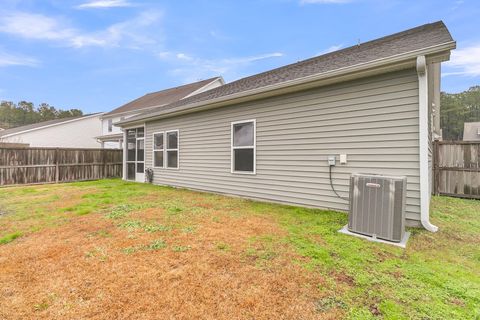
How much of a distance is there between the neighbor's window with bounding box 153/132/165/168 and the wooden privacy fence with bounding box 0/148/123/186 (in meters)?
4.26

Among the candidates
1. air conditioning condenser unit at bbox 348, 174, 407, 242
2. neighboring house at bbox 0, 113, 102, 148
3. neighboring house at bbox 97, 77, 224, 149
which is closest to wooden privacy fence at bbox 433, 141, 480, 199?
air conditioning condenser unit at bbox 348, 174, 407, 242

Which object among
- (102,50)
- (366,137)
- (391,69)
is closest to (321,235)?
(366,137)

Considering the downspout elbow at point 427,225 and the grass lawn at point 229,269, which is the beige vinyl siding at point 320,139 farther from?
the grass lawn at point 229,269

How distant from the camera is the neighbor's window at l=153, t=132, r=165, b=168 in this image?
30.0ft

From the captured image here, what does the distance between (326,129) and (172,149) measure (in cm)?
569

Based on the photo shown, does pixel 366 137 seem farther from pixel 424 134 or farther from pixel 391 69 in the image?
pixel 391 69

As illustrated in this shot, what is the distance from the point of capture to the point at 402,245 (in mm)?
3059

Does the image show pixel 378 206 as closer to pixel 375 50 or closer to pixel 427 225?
pixel 427 225

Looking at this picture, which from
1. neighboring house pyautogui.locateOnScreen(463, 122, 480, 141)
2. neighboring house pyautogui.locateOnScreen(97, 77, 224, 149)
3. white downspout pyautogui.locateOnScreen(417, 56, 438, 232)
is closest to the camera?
white downspout pyautogui.locateOnScreen(417, 56, 438, 232)

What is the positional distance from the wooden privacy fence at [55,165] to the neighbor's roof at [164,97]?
23.8 ft

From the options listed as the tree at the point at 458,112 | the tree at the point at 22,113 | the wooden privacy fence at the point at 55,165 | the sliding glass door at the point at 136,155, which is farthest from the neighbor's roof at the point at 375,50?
the tree at the point at 22,113

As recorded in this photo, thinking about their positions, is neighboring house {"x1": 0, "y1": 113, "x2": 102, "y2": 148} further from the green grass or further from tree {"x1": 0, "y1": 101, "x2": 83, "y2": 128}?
tree {"x1": 0, "y1": 101, "x2": 83, "y2": 128}

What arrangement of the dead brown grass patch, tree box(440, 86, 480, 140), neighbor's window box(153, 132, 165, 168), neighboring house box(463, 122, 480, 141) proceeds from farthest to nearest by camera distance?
1. tree box(440, 86, 480, 140)
2. neighboring house box(463, 122, 480, 141)
3. neighbor's window box(153, 132, 165, 168)
4. the dead brown grass patch

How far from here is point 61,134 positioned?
829 inches
